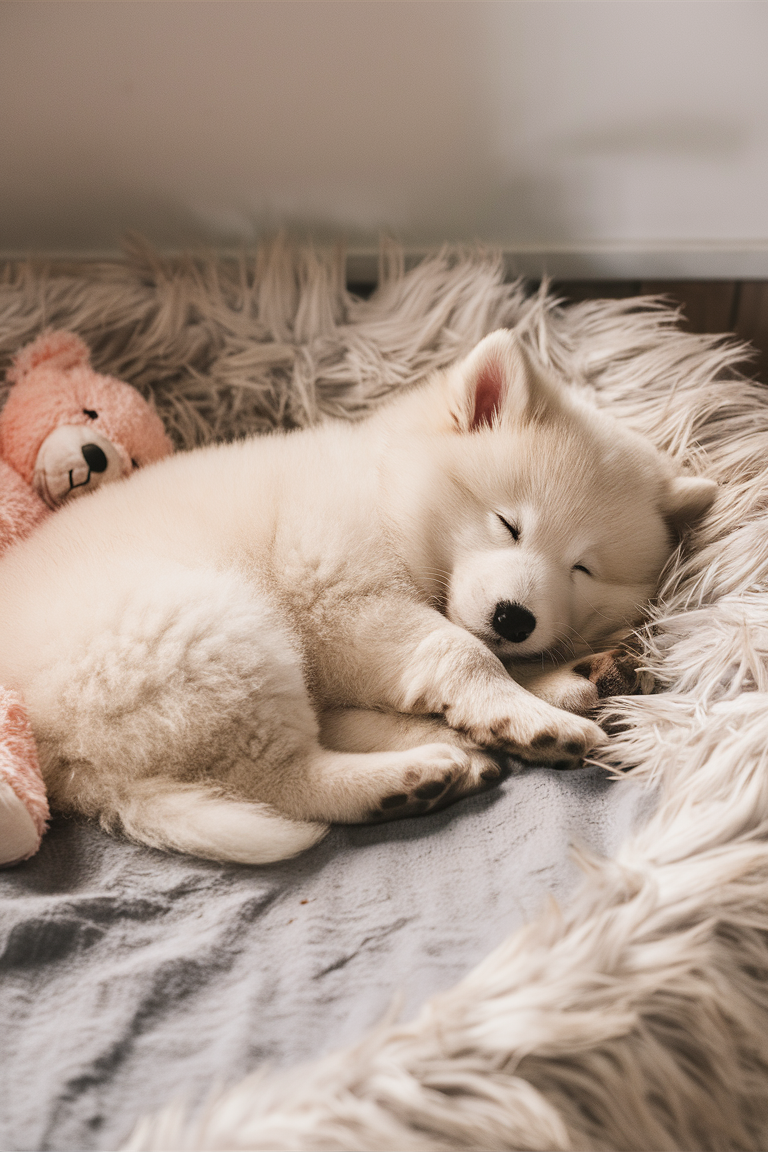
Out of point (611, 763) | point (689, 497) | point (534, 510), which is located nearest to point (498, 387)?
point (534, 510)

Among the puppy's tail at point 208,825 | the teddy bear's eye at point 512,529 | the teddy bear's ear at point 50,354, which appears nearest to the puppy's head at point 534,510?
the teddy bear's eye at point 512,529

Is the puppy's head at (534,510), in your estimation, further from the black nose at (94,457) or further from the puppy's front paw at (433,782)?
the black nose at (94,457)

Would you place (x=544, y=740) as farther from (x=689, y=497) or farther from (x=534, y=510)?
(x=689, y=497)

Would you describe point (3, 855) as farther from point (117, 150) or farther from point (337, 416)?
point (117, 150)

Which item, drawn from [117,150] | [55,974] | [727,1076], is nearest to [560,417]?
[727,1076]

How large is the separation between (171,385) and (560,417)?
862 millimetres

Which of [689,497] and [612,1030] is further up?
[689,497]

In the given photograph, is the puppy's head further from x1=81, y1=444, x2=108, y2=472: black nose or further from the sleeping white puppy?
x1=81, y1=444, x2=108, y2=472: black nose

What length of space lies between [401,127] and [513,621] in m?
1.20

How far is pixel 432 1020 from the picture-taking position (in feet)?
2.30

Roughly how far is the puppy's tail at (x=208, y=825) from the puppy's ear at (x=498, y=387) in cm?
75

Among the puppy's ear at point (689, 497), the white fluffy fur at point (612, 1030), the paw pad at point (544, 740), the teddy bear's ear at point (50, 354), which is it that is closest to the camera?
the white fluffy fur at point (612, 1030)

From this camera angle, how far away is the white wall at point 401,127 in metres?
1.61

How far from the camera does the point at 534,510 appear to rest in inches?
50.6
